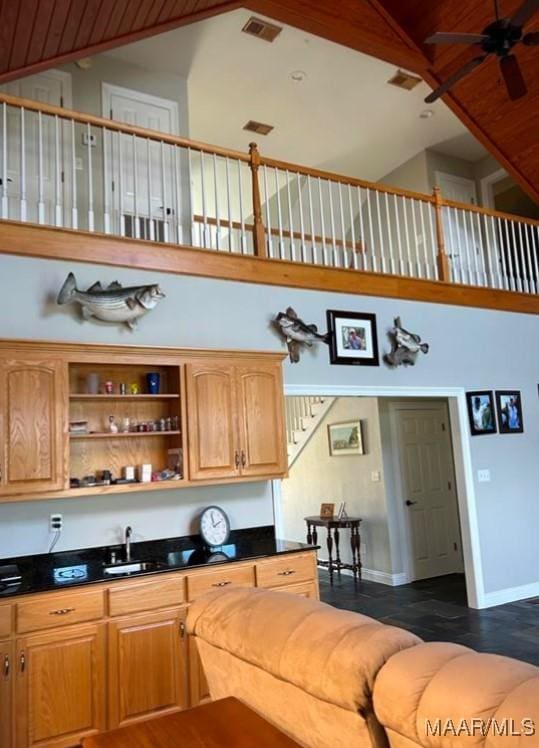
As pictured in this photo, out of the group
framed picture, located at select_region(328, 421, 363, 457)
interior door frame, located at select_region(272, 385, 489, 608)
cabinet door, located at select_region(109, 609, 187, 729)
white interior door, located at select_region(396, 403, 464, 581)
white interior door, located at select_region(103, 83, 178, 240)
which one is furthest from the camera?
framed picture, located at select_region(328, 421, 363, 457)

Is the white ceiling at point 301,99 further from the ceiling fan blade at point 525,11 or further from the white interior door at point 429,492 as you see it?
the white interior door at point 429,492

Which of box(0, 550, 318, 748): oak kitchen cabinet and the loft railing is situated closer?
box(0, 550, 318, 748): oak kitchen cabinet

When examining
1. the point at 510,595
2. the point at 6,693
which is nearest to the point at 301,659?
the point at 6,693

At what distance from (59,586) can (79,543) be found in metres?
0.68

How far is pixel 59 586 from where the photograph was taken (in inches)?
122

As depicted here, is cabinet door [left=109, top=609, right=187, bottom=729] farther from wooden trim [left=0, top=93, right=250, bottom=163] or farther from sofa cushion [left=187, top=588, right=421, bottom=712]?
wooden trim [left=0, top=93, right=250, bottom=163]

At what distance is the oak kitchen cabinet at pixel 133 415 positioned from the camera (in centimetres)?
336

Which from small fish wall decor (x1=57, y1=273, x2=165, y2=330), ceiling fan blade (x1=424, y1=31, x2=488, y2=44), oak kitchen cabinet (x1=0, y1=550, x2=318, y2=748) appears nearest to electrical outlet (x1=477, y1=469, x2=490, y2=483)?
oak kitchen cabinet (x1=0, y1=550, x2=318, y2=748)

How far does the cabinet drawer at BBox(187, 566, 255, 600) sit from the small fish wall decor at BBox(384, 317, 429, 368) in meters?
2.45

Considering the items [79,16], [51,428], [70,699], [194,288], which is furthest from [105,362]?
[79,16]

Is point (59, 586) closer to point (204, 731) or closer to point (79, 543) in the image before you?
point (79, 543)

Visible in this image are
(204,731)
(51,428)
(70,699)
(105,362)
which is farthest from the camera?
(105,362)

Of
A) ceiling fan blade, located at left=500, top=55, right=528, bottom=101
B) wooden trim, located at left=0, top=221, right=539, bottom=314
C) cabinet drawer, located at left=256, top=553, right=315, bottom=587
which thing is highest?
ceiling fan blade, located at left=500, top=55, right=528, bottom=101

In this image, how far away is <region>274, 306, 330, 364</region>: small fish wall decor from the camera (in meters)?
4.64
